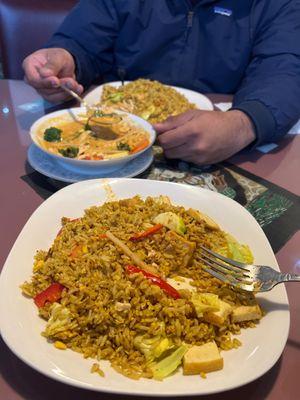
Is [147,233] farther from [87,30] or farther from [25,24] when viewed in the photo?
[25,24]

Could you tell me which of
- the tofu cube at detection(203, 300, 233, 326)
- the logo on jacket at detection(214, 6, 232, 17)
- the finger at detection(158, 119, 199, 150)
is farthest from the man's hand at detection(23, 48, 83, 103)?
the tofu cube at detection(203, 300, 233, 326)

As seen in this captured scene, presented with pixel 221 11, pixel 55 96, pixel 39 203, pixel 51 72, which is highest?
pixel 221 11

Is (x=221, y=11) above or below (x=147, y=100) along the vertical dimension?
above

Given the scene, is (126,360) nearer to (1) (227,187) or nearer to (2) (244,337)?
(2) (244,337)

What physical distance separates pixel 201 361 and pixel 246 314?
0.17m

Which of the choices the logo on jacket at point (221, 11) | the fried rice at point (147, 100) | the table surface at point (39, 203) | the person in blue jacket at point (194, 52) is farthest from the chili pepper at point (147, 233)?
the logo on jacket at point (221, 11)

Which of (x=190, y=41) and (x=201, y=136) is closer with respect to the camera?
(x=201, y=136)

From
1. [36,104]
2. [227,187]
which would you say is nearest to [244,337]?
[227,187]

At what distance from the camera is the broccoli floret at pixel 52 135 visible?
1.58m

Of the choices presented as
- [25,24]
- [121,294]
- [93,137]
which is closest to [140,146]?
[93,137]

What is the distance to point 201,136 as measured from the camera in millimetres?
1562

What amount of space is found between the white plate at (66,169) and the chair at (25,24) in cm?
143

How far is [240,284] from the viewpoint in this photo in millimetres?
A: 986

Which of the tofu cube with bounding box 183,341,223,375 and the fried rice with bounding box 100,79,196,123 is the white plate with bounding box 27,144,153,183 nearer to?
the fried rice with bounding box 100,79,196,123
